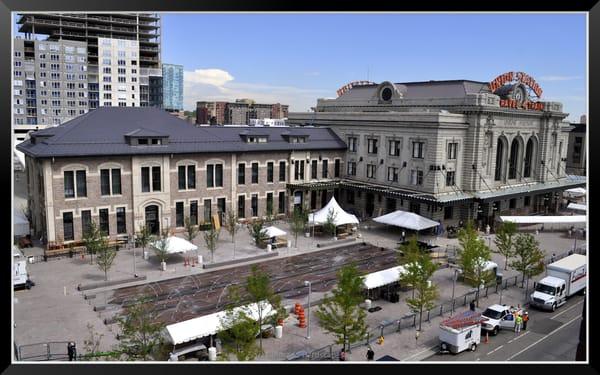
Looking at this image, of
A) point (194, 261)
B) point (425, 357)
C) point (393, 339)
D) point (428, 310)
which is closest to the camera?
point (425, 357)

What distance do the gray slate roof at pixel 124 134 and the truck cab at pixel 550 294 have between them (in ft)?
103

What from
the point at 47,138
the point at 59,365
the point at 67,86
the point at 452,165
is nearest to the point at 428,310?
the point at 59,365

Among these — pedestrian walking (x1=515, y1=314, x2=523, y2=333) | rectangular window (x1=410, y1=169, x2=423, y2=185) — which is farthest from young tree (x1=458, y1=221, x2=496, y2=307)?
rectangular window (x1=410, y1=169, x2=423, y2=185)

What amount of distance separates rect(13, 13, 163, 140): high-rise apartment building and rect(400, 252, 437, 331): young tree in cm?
10652

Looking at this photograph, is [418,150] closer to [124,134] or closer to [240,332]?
[124,134]

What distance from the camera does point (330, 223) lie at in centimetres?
4862

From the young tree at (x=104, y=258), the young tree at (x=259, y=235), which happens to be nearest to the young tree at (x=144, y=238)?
the young tree at (x=104, y=258)

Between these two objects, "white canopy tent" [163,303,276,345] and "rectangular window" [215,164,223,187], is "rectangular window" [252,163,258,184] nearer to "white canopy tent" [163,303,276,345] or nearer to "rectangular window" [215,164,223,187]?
"rectangular window" [215,164,223,187]

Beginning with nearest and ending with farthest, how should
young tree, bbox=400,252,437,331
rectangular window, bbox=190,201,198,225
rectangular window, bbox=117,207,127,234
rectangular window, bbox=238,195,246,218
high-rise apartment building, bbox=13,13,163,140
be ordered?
1. young tree, bbox=400,252,437,331
2. rectangular window, bbox=117,207,127,234
3. rectangular window, bbox=190,201,198,225
4. rectangular window, bbox=238,195,246,218
5. high-rise apartment building, bbox=13,13,163,140

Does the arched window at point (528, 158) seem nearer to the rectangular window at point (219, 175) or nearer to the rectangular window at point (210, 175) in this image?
the rectangular window at point (219, 175)

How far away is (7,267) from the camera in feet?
31.0

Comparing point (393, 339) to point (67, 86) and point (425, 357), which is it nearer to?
point (425, 357)

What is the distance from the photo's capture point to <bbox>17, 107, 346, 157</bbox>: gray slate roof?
4362 centimetres

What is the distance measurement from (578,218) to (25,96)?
116m
